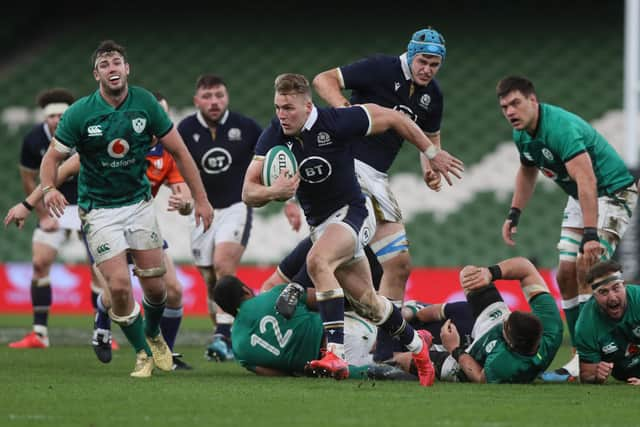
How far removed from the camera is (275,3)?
877 inches

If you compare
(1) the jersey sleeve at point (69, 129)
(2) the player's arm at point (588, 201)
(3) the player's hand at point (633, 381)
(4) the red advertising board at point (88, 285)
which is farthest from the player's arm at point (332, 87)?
(4) the red advertising board at point (88, 285)

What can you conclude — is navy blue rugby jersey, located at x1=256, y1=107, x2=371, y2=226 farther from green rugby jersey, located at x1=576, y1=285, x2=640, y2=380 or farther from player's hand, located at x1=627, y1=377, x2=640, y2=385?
player's hand, located at x1=627, y1=377, x2=640, y2=385

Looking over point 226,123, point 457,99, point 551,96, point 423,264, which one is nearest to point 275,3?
point 457,99

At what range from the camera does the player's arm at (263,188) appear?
22.6 feet

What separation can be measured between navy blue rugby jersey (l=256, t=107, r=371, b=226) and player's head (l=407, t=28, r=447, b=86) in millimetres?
1365

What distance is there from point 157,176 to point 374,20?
1280 cm

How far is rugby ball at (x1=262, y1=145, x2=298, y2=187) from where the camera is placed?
7074 mm

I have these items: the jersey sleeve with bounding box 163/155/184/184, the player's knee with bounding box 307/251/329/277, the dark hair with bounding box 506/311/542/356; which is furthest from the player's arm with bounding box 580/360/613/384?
the jersey sleeve with bounding box 163/155/184/184

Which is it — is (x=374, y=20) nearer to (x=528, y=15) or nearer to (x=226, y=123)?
(x=528, y=15)

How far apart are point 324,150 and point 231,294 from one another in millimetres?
1274

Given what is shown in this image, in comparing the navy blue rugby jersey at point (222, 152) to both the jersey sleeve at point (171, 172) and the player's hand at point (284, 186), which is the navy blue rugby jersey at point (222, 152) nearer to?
the jersey sleeve at point (171, 172)

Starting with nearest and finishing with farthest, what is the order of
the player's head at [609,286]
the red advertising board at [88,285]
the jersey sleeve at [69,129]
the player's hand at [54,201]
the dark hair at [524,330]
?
the dark hair at [524,330] → the player's head at [609,286] → the player's hand at [54,201] → the jersey sleeve at [69,129] → the red advertising board at [88,285]

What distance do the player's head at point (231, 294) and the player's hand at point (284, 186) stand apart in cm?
113

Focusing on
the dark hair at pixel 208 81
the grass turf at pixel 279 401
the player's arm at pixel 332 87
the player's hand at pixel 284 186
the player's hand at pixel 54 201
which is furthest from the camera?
the dark hair at pixel 208 81
